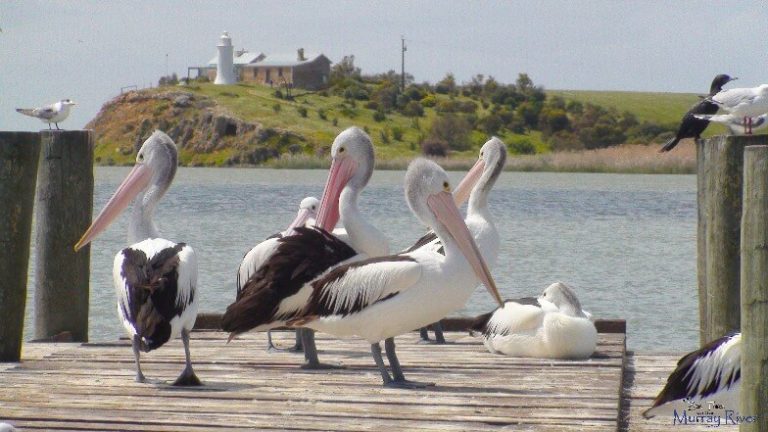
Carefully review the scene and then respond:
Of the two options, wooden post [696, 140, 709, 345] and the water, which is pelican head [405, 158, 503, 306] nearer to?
wooden post [696, 140, 709, 345]

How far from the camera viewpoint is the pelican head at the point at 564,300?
6.80m

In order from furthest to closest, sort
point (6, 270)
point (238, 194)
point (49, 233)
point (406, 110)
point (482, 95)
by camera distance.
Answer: point (482, 95) < point (406, 110) < point (238, 194) < point (49, 233) < point (6, 270)

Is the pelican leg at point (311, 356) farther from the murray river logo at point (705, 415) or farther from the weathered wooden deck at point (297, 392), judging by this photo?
the murray river logo at point (705, 415)

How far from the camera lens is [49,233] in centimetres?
720

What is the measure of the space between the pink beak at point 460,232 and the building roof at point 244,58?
97615 millimetres

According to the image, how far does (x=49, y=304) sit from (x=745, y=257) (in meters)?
4.29

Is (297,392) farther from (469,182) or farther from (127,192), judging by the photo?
(469,182)

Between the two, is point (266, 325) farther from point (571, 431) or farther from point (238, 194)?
A: point (238, 194)

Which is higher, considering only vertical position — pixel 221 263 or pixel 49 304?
pixel 49 304

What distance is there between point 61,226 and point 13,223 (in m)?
1.00

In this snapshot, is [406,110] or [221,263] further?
[406,110]

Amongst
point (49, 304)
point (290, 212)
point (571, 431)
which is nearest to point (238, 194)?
point (290, 212)

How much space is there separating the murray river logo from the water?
276 inches

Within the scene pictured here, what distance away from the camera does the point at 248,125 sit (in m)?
65.6
